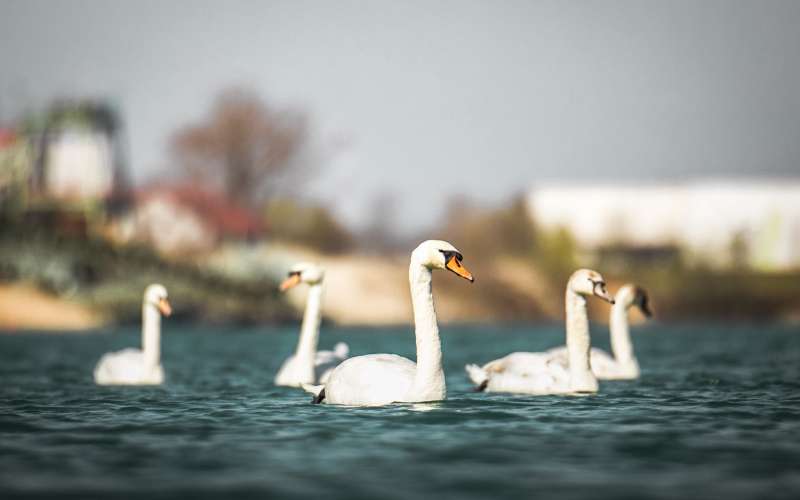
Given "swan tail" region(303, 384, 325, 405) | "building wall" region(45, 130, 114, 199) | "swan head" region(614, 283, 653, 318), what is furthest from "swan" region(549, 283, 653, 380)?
"building wall" region(45, 130, 114, 199)

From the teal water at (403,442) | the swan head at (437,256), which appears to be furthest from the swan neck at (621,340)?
the swan head at (437,256)

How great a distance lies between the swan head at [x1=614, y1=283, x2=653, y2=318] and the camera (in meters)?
21.4

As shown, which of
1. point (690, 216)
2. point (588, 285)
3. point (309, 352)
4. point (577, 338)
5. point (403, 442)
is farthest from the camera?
point (690, 216)

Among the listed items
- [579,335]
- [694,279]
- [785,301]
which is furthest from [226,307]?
[579,335]

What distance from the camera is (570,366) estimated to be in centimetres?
1667

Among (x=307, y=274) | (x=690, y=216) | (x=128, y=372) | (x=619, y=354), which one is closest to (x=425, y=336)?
(x=307, y=274)

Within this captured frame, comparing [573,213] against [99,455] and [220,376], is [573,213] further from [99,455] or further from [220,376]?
[99,455]

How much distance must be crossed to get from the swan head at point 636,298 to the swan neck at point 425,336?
26.6 feet

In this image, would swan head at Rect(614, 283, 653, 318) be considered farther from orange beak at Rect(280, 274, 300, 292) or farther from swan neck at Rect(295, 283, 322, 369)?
orange beak at Rect(280, 274, 300, 292)

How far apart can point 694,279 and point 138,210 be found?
2965cm

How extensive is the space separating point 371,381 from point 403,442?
7.89ft

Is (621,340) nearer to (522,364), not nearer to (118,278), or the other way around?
(522,364)

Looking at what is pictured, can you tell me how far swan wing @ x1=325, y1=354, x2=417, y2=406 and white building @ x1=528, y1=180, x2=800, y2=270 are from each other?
2181 inches

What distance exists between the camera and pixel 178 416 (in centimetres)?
1482
